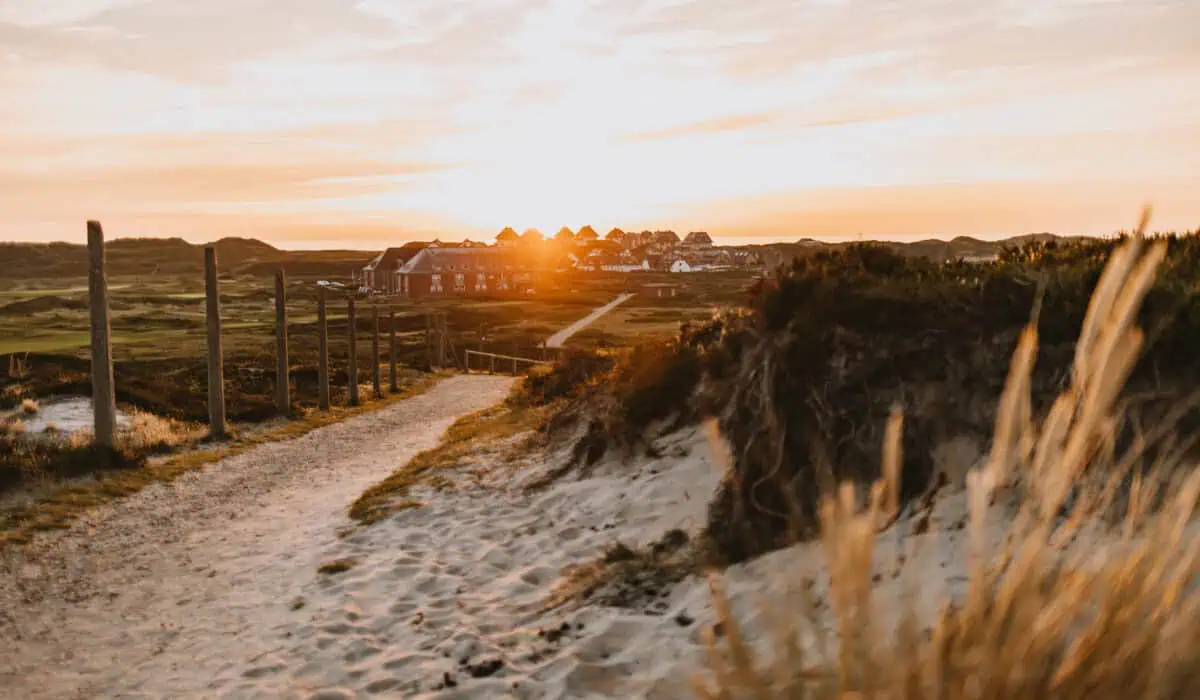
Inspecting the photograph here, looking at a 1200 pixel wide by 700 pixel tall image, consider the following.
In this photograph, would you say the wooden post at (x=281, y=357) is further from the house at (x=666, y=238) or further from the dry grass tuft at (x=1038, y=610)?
the house at (x=666, y=238)

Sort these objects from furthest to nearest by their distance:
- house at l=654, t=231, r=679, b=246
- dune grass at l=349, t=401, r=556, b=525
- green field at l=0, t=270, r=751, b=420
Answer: house at l=654, t=231, r=679, b=246 < green field at l=0, t=270, r=751, b=420 < dune grass at l=349, t=401, r=556, b=525

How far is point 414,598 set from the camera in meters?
7.08

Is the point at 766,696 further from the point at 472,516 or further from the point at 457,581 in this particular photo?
the point at 472,516

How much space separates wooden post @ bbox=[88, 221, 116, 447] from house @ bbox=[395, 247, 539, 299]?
81.3 m

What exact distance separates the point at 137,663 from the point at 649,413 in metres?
5.96

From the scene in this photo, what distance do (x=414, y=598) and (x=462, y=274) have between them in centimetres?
9583

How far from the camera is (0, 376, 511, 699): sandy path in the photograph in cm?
615

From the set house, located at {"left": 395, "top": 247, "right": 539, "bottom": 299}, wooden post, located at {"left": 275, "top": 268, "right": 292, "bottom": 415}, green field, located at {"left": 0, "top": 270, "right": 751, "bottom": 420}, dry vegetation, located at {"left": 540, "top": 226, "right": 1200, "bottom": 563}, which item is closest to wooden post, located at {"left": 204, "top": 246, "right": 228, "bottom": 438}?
wooden post, located at {"left": 275, "top": 268, "right": 292, "bottom": 415}

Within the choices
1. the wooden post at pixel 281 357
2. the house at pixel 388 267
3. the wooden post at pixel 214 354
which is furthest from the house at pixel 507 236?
the wooden post at pixel 214 354

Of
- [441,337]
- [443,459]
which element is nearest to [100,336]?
[443,459]

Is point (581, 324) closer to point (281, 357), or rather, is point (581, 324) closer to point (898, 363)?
point (281, 357)

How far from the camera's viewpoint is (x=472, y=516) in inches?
384

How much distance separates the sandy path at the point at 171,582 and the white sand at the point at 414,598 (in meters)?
0.03

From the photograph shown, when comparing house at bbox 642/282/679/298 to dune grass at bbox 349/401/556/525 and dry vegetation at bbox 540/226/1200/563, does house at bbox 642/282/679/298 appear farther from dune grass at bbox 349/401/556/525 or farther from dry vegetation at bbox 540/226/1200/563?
dry vegetation at bbox 540/226/1200/563
